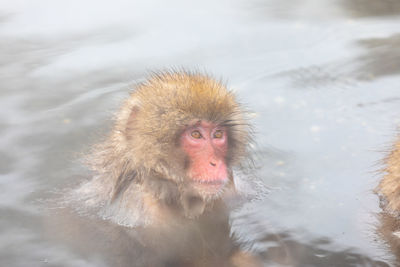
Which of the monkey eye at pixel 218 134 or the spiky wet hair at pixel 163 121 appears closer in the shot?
the spiky wet hair at pixel 163 121

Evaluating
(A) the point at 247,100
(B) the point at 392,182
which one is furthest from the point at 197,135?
(A) the point at 247,100

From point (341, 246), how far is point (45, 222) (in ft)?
6.32

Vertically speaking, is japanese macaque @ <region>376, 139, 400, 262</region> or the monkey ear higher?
the monkey ear

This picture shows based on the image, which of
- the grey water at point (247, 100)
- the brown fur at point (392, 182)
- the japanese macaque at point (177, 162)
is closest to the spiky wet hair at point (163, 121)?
the japanese macaque at point (177, 162)

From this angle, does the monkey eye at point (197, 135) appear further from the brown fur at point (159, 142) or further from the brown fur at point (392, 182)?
the brown fur at point (392, 182)

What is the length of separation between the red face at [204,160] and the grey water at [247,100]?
44 centimetres

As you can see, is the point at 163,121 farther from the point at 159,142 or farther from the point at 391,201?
the point at 391,201

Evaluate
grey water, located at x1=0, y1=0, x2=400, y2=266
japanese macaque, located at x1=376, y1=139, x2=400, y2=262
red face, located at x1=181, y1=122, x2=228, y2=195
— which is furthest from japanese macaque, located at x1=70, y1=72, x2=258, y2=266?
japanese macaque, located at x1=376, y1=139, x2=400, y2=262

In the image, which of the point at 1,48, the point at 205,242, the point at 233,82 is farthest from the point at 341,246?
the point at 1,48

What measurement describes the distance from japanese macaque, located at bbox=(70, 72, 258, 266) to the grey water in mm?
220

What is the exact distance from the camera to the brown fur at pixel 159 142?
4109mm

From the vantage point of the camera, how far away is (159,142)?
4.15 metres

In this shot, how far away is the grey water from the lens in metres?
4.30

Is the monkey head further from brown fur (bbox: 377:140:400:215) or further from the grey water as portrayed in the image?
brown fur (bbox: 377:140:400:215)
